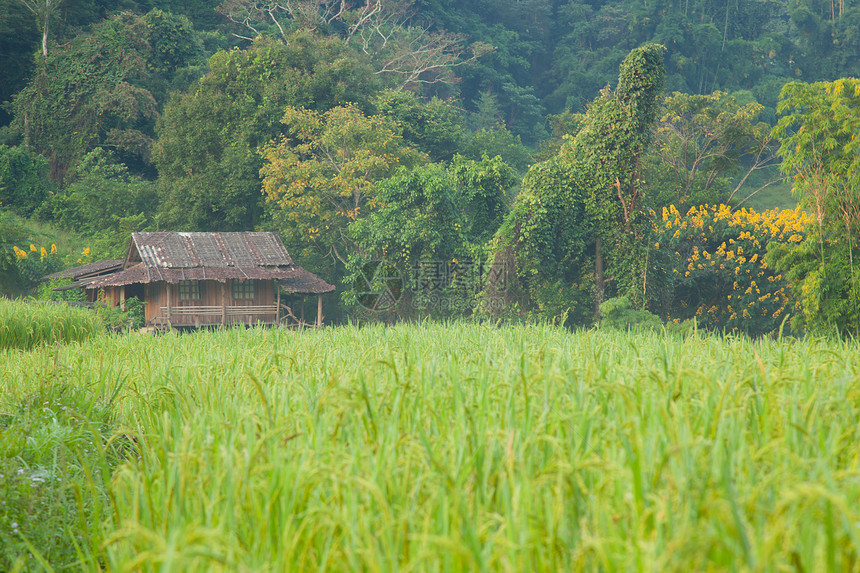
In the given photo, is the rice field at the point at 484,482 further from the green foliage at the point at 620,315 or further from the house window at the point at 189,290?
the house window at the point at 189,290

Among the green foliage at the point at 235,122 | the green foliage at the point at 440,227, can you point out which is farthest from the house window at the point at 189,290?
the green foliage at the point at 440,227

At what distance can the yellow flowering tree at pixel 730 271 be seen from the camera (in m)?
15.9

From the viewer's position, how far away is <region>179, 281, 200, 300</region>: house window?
758 inches

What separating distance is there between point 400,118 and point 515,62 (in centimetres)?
1422

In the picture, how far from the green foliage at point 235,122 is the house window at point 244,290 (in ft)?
11.0

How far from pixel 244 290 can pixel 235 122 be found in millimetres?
6195

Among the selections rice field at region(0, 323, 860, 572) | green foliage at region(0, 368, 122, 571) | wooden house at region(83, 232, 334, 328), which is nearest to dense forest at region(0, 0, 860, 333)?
wooden house at region(83, 232, 334, 328)

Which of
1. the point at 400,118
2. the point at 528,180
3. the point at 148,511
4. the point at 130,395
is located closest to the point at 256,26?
the point at 400,118

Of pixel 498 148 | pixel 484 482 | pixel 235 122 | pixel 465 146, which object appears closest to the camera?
pixel 484 482

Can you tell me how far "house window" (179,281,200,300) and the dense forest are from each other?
3.35 metres

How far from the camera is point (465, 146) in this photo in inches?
1039

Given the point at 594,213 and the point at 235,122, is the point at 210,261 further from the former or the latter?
the point at 594,213

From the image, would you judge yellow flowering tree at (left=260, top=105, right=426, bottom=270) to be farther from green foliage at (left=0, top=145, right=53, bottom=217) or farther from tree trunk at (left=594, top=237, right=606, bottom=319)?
green foliage at (left=0, top=145, right=53, bottom=217)

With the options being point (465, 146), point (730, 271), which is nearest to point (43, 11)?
point (465, 146)
